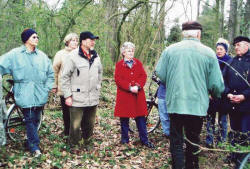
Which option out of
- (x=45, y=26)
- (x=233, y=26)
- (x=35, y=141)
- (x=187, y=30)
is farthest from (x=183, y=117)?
(x=233, y=26)

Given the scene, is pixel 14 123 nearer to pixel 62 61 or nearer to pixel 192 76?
pixel 62 61

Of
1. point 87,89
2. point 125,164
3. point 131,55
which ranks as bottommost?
point 125,164

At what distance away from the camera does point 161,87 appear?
5.70 m

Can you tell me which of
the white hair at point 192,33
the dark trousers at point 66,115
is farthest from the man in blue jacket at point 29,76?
the white hair at point 192,33

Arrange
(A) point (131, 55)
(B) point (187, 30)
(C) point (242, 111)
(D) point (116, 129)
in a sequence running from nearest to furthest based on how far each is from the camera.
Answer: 1. (B) point (187, 30)
2. (C) point (242, 111)
3. (A) point (131, 55)
4. (D) point (116, 129)

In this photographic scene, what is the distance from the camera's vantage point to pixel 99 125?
6.98m

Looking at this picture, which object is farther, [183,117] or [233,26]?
[233,26]

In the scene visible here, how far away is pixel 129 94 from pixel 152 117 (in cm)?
179

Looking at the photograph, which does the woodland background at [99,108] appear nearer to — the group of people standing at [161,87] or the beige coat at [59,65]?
the group of people standing at [161,87]

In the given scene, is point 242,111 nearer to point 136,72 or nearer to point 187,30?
point 187,30

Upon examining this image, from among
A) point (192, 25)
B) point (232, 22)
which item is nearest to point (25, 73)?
point (192, 25)

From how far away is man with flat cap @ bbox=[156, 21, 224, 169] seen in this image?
3.73m

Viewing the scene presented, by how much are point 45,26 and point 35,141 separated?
12.6 ft

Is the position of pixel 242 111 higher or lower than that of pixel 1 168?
higher
